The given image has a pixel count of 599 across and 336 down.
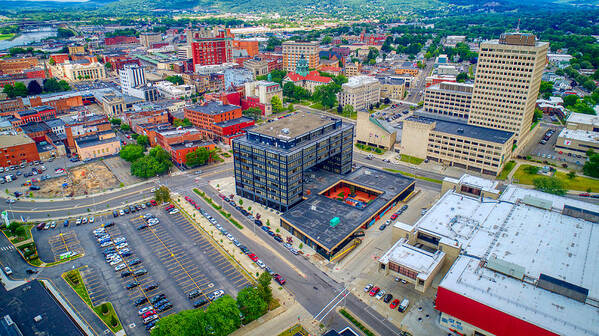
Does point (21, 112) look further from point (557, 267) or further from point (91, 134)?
point (557, 267)

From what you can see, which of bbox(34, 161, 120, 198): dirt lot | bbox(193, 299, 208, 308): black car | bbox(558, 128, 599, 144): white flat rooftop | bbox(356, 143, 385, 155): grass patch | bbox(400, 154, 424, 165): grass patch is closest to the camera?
bbox(193, 299, 208, 308): black car

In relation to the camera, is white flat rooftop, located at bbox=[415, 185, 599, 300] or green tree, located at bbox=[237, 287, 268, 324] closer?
green tree, located at bbox=[237, 287, 268, 324]

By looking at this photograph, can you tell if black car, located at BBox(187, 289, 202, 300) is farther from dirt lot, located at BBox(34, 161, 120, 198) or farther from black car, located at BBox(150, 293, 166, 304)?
dirt lot, located at BBox(34, 161, 120, 198)

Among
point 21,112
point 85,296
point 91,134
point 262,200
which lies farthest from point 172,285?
point 21,112

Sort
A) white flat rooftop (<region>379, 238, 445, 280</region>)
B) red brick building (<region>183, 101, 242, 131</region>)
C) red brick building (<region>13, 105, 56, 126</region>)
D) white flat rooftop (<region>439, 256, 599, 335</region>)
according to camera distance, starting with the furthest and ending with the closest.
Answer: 1. red brick building (<region>13, 105, 56, 126</region>)
2. red brick building (<region>183, 101, 242, 131</region>)
3. white flat rooftop (<region>379, 238, 445, 280</region>)
4. white flat rooftop (<region>439, 256, 599, 335</region>)

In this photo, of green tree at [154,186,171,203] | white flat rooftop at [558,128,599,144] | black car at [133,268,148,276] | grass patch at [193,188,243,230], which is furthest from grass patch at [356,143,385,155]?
black car at [133,268,148,276]

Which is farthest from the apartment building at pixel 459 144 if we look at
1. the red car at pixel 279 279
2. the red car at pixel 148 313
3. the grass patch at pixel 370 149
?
the red car at pixel 148 313

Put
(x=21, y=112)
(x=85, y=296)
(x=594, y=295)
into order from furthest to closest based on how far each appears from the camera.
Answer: (x=21, y=112) < (x=85, y=296) < (x=594, y=295)
